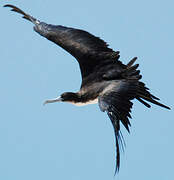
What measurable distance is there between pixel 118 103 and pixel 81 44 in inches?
87.1

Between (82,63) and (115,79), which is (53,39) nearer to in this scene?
(82,63)


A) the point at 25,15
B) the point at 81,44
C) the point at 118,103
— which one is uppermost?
the point at 25,15

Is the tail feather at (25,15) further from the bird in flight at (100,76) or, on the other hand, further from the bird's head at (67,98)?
the bird's head at (67,98)

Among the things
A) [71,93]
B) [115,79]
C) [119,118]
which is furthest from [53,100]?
[119,118]

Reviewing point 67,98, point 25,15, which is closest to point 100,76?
point 67,98

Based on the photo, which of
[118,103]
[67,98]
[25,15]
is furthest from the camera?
[25,15]

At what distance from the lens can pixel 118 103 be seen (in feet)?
32.9

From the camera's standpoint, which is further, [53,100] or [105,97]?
[53,100]

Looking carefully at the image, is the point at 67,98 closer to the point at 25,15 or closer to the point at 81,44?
the point at 81,44

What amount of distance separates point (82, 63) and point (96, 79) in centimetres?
56

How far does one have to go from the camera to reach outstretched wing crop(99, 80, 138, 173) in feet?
31.4

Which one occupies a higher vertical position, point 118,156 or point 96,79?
point 96,79

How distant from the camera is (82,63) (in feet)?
38.8

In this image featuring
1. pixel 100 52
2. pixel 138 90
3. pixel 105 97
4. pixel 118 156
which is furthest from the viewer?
pixel 100 52
